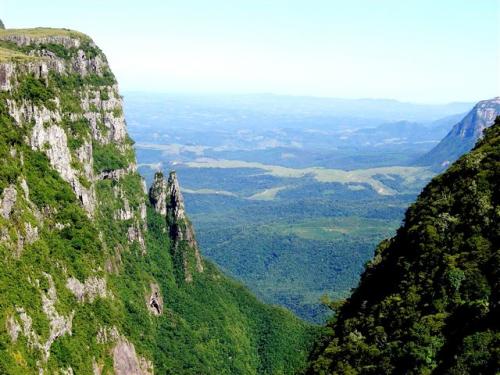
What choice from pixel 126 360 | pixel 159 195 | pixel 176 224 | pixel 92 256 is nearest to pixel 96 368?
pixel 126 360

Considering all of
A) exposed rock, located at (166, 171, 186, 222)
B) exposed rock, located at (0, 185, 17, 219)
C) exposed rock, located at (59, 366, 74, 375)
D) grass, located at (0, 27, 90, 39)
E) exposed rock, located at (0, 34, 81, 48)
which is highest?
→ grass, located at (0, 27, 90, 39)

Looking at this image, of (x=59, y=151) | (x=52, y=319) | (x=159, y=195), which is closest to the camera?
(x=52, y=319)

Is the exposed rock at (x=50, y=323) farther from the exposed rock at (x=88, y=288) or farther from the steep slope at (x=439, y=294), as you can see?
the steep slope at (x=439, y=294)

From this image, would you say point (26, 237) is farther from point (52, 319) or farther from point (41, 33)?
point (41, 33)

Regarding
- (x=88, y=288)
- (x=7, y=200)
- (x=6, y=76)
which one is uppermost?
(x=6, y=76)

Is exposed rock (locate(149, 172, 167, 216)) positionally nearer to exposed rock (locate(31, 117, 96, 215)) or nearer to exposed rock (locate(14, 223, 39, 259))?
exposed rock (locate(31, 117, 96, 215))

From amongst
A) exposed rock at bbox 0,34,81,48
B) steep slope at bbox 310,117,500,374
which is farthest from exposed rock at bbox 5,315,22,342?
exposed rock at bbox 0,34,81,48
